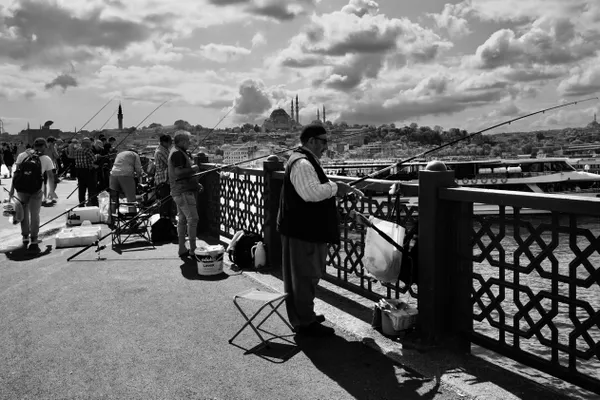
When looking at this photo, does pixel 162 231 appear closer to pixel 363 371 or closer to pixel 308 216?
pixel 308 216

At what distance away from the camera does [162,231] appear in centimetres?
1011

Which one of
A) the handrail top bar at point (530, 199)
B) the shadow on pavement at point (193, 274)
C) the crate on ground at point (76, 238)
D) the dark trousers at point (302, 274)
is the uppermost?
the handrail top bar at point (530, 199)

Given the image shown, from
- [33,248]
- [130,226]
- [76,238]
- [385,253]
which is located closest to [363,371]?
[385,253]

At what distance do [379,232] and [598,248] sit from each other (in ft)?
5.53

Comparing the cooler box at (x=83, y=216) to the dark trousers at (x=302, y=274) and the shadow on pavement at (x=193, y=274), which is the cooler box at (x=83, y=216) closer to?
the shadow on pavement at (x=193, y=274)

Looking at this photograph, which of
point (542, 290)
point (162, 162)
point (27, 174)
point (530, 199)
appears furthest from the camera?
point (162, 162)

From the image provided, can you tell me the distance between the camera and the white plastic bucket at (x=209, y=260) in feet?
23.6

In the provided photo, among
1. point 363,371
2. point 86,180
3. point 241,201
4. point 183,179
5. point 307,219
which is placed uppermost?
point 183,179

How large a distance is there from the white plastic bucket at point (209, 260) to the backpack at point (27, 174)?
12.3ft

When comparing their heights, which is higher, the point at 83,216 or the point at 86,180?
the point at 86,180

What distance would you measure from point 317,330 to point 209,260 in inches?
105

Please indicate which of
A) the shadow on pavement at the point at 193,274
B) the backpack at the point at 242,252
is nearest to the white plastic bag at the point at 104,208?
the shadow on pavement at the point at 193,274

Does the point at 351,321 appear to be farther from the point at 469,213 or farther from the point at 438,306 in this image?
the point at 469,213

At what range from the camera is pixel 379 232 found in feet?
15.4
